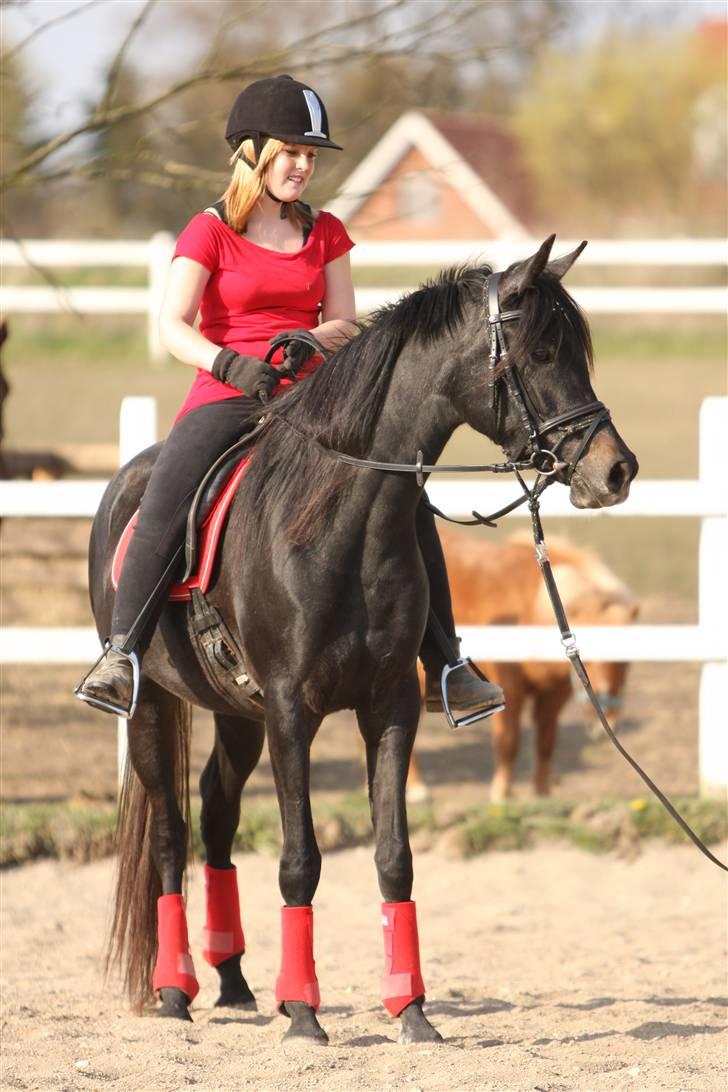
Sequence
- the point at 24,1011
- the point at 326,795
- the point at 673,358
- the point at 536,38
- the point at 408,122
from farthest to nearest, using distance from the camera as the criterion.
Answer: the point at 408,122
the point at 673,358
the point at 536,38
the point at 326,795
the point at 24,1011

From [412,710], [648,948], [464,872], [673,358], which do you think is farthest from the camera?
[673,358]

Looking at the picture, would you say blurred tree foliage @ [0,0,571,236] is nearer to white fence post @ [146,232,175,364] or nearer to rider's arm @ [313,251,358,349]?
rider's arm @ [313,251,358,349]

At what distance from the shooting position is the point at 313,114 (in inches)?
170

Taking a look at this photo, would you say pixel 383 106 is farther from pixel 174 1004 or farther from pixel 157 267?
pixel 157 267

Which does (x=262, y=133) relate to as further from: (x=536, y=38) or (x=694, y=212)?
(x=694, y=212)

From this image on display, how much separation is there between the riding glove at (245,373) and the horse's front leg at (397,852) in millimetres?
903

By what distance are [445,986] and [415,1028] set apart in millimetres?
1040

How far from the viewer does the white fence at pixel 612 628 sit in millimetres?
6746

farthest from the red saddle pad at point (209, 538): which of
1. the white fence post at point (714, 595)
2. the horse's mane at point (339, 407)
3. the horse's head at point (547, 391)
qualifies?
the white fence post at point (714, 595)

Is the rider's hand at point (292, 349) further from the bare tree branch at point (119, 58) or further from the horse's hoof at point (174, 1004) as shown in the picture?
the bare tree branch at point (119, 58)

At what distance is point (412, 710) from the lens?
4270mm

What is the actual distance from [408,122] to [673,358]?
51.7 feet

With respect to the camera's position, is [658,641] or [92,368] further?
[92,368]

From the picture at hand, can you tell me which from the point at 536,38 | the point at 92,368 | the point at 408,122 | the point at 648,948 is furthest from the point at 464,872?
the point at 408,122
